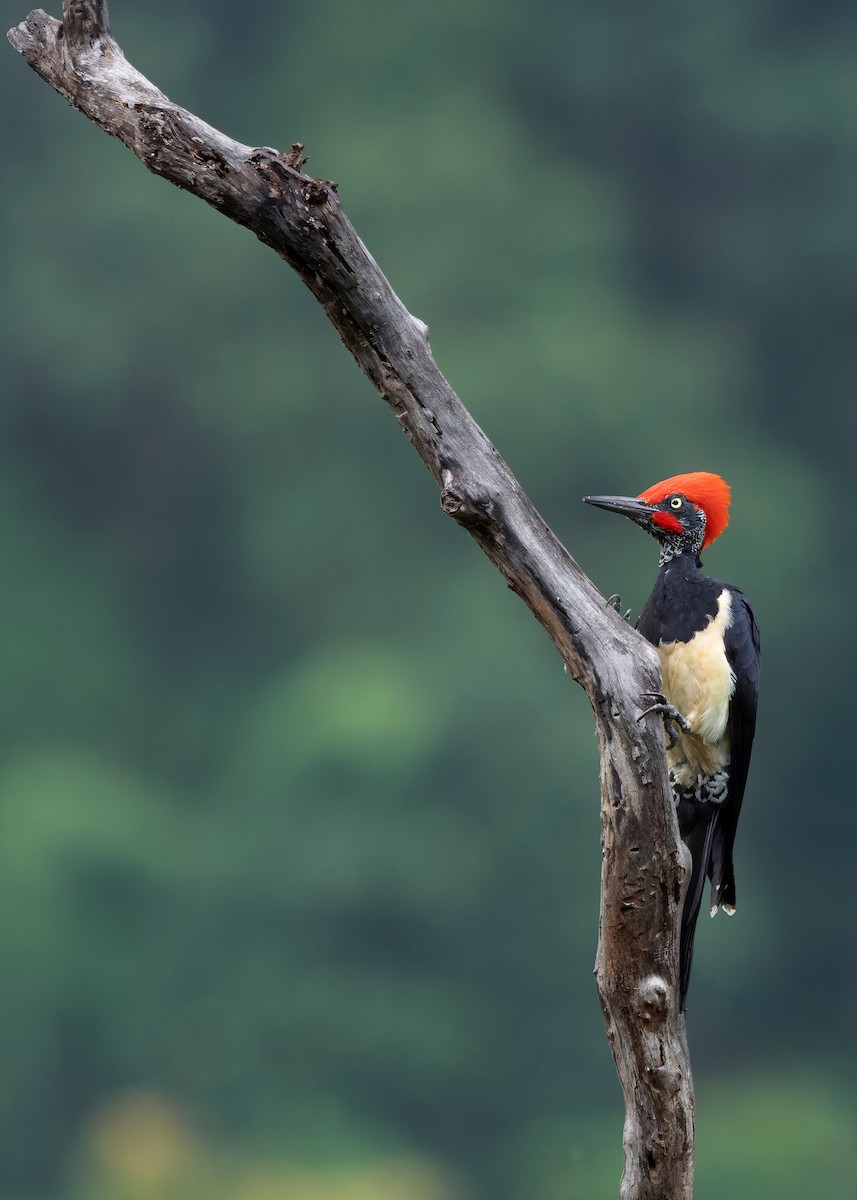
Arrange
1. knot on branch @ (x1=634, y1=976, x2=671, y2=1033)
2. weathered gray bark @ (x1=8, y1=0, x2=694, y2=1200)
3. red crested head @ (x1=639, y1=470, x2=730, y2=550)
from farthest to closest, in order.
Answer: red crested head @ (x1=639, y1=470, x2=730, y2=550) → knot on branch @ (x1=634, y1=976, x2=671, y2=1033) → weathered gray bark @ (x1=8, y1=0, x2=694, y2=1200)

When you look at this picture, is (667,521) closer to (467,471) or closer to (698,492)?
(698,492)

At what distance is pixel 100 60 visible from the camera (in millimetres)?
2279

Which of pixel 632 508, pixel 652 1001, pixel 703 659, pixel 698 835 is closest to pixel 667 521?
pixel 632 508

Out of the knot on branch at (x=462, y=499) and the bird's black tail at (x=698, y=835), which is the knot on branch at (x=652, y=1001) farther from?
the knot on branch at (x=462, y=499)

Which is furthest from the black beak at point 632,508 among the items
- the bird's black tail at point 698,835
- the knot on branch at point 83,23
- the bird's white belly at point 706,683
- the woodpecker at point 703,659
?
the knot on branch at point 83,23

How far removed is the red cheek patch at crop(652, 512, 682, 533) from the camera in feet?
9.41

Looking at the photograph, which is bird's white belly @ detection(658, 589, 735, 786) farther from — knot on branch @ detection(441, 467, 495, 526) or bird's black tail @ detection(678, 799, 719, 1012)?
knot on branch @ detection(441, 467, 495, 526)

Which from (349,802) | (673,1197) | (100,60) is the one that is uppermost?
(349,802)

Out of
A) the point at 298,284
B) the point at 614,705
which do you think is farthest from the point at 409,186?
the point at 614,705

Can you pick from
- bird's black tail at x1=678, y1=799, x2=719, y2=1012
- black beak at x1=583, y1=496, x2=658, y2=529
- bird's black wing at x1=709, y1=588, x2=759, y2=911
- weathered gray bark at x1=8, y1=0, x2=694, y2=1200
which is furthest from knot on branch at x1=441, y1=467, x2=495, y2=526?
bird's black tail at x1=678, y1=799, x2=719, y2=1012

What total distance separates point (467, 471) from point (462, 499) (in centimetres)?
5

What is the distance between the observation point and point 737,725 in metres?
2.89

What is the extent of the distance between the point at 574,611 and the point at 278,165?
835mm

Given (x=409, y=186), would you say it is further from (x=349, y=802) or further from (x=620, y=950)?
(x=620, y=950)
